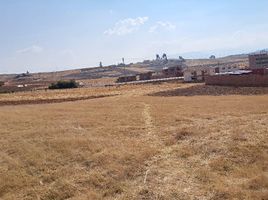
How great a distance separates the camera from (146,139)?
1938cm

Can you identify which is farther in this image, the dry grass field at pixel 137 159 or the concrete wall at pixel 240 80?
the concrete wall at pixel 240 80

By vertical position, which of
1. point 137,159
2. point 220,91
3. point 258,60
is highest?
point 258,60

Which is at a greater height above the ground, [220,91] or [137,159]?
[137,159]

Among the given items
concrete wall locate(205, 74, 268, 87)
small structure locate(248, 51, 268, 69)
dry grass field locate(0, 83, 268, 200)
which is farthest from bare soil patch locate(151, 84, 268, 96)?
small structure locate(248, 51, 268, 69)

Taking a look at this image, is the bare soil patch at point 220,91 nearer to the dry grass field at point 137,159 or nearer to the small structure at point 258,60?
the dry grass field at point 137,159

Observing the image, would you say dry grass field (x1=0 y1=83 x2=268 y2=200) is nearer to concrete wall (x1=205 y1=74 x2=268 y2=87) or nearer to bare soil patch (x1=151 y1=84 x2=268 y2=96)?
bare soil patch (x1=151 y1=84 x2=268 y2=96)

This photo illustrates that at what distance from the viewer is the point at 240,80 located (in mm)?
57094

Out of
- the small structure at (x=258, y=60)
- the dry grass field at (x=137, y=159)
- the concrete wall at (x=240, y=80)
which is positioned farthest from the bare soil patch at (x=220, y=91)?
the small structure at (x=258, y=60)

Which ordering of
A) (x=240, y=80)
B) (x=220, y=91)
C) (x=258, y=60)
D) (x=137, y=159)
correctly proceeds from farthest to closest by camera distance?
1. (x=258, y=60)
2. (x=240, y=80)
3. (x=220, y=91)
4. (x=137, y=159)

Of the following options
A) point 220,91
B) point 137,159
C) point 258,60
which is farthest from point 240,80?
point 258,60

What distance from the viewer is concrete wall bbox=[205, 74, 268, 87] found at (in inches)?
2144

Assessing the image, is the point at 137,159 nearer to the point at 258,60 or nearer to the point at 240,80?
the point at 240,80

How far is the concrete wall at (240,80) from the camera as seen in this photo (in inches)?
2144

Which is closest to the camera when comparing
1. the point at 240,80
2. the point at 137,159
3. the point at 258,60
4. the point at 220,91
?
the point at 137,159
